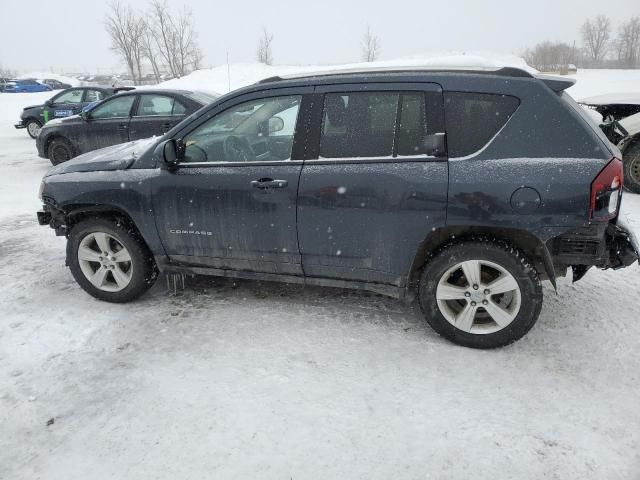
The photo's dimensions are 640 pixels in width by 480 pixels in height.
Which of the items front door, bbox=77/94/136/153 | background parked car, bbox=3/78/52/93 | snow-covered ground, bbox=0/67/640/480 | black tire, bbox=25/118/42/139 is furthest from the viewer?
background parked car, bbox=3/78/52/93

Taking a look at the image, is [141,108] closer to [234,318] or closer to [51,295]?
[51,295]

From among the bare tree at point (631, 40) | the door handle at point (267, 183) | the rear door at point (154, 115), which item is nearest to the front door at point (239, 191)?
the door handle at point (267, 183)

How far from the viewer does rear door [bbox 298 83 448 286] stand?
2961 mm

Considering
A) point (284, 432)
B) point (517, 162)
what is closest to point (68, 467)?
point (284, 432)

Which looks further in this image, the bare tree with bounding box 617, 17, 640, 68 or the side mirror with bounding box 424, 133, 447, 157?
the bare tree with bounding box 617, 17, 640, 68

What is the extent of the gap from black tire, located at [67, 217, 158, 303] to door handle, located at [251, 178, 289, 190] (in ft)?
3.91

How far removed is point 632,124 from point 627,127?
83 millimetres

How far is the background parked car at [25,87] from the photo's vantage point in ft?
109

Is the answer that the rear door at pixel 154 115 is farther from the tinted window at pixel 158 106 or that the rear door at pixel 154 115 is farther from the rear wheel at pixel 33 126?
the rear wheel at pixel 33 126

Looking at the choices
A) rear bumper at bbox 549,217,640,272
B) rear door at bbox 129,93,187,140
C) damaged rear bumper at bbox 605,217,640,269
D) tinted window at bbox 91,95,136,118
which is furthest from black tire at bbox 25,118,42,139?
damaged rear bumper at bbox 605,217,640,269

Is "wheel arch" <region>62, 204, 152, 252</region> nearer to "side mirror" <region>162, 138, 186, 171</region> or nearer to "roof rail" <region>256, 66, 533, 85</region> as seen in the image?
"side mirror" <region>162, 138, 186, 171</region>

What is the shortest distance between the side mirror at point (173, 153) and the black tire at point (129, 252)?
70cm

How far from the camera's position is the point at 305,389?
2.80 metres

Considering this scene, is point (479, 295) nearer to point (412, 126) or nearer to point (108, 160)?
point (412, 126)
